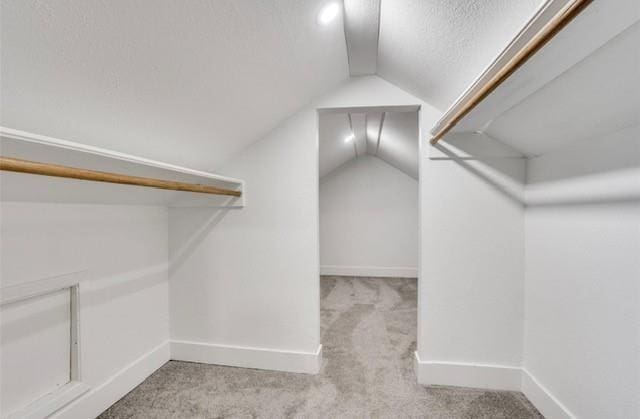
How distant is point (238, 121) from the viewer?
1.61 meters

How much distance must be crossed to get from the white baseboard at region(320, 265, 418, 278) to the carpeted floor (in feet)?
7.56

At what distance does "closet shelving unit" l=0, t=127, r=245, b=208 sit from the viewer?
779 mm

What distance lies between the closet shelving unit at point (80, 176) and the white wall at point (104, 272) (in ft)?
0.32

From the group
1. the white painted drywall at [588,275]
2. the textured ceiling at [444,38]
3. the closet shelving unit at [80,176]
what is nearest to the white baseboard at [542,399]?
the white painted drywall at [588,275]

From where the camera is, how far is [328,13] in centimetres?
123

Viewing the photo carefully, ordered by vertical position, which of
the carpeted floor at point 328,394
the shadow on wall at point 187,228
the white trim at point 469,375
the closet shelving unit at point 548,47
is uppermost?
the closet shelving unit at point 548,47

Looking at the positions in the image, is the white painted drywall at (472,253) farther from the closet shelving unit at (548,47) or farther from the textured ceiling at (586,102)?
the closet shelving unit at (548,47)

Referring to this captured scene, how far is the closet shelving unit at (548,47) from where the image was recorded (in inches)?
24.2

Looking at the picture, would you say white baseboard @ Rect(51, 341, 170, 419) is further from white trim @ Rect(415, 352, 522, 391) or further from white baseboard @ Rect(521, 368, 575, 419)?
white baseboard @ Rect(521, 368, 575, 419)

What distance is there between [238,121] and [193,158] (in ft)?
1.21

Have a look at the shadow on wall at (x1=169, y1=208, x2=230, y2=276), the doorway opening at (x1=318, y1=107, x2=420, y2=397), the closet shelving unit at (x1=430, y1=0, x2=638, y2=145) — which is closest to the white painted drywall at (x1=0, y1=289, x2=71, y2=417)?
the shadow on wall at (x1=169, y1=208, x2=230, y2=276)

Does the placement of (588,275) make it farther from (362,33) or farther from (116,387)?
(116,387)

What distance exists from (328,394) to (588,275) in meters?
1.46

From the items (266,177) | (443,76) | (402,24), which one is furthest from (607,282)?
(266,177)
